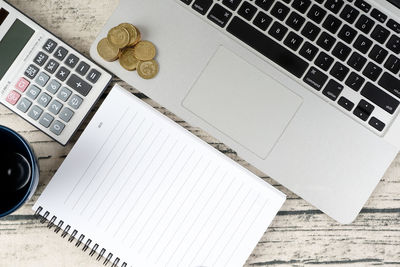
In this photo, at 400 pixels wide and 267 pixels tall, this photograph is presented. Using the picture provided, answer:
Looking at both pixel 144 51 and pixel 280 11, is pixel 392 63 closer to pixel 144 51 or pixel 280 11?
pixel 280 11

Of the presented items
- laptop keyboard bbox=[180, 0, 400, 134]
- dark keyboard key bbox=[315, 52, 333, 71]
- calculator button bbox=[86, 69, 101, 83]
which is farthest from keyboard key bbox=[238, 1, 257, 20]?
calculator button bbox=[86, 69, 101, 83]

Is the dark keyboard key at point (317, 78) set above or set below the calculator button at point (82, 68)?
above

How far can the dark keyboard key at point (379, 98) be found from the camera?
0.58m

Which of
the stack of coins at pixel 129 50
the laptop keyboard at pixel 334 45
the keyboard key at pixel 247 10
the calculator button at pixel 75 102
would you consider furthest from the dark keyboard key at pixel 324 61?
the calculator button at pixel 75 102

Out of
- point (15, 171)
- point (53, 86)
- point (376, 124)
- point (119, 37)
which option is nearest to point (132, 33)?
point (119, 37)

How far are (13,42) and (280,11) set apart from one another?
35 cm

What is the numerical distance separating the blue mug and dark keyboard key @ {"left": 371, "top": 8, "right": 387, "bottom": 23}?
0.46 metres

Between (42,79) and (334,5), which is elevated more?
(334,5)

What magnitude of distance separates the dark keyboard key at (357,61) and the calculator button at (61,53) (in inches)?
14.6

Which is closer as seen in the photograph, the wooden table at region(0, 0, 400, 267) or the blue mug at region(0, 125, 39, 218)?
the blue mug at region(0, 125, 39, 218)

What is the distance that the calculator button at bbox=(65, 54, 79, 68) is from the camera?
1.94ft

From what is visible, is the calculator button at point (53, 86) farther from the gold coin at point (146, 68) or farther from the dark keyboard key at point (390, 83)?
the dark keyboard key at point (390, 83)

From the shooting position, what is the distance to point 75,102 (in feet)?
1.92

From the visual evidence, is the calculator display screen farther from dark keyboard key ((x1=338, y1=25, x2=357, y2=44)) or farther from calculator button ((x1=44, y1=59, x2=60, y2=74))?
dark keyboard key ((x1=338, y1=25, x2=357, y2=44))
